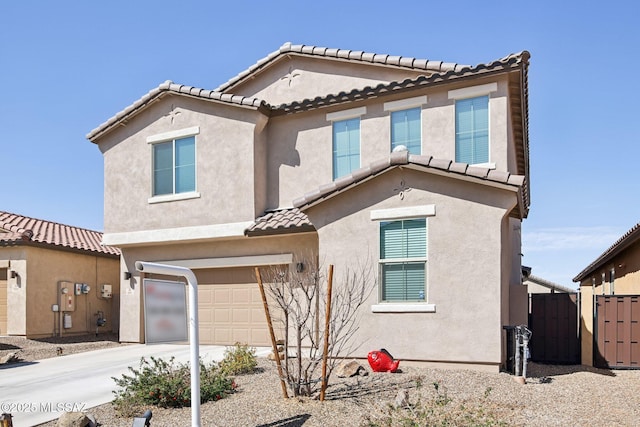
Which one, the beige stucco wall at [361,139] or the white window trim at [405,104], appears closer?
the beige stucco wall at [361,139]

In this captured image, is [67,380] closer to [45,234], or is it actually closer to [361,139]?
[361,139]

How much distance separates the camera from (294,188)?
15.2m

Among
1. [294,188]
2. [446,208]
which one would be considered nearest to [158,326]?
[446,208]

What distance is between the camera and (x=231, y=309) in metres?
15.5

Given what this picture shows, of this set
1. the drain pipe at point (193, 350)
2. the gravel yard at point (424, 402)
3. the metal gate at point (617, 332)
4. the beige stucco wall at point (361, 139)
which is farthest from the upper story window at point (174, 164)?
the metal gate at point (617, 332)

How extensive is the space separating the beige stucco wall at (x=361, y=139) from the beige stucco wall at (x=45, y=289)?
9.03 meters

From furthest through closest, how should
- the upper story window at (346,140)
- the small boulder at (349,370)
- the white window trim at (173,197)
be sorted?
the white window trim at (173,197), the upper story window at (346,140), the small boulder at (349,370)

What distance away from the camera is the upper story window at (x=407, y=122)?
13.8 metres

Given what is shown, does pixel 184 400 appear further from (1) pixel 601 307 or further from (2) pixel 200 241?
(1) pixel 601 307

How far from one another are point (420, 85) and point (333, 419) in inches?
354

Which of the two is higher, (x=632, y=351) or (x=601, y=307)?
(x=601, y=307)

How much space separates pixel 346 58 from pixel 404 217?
6718 millimetres

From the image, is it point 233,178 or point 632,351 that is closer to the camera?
point 632,351

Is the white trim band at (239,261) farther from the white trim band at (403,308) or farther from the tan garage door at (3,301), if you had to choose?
the tan garage door at (3,301)
